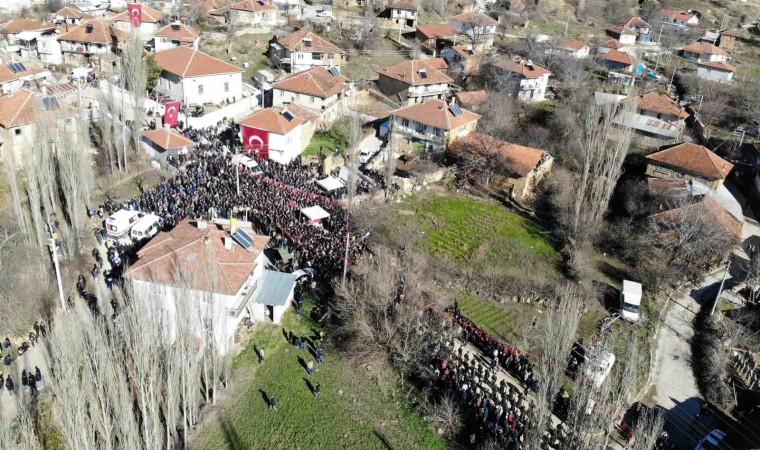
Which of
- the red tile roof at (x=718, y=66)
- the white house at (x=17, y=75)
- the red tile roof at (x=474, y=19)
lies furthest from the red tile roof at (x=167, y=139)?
the red tile roof at (x=718, y=66)

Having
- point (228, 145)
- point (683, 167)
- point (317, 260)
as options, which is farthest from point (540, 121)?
point (317, 260)

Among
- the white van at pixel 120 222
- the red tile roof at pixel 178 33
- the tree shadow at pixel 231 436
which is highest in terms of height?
the red tile roof at pixel 178 33

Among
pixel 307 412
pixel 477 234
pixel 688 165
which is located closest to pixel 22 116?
pixel 307 412

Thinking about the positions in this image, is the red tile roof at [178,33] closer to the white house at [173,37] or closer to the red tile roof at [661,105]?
the white house at [173,37]

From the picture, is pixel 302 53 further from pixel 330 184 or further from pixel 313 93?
pixel 330 184

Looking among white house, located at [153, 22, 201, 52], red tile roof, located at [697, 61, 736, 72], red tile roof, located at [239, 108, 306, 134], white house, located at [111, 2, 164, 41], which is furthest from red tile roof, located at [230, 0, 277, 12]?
red tile roof, located at [697, 61, 736, 72]

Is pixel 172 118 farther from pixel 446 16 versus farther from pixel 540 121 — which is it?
pixel 446 16
